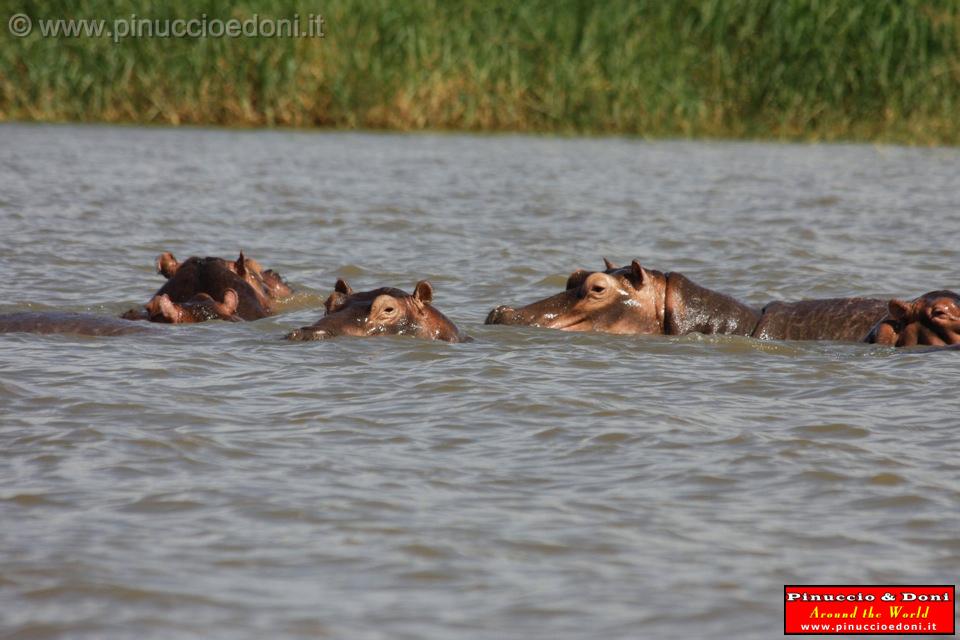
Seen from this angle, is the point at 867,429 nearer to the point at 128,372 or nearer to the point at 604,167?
the point at 128,372

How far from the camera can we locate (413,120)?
68.6ft

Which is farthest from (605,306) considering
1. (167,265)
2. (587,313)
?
(167,265)

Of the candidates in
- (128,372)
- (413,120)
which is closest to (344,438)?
(128,372)

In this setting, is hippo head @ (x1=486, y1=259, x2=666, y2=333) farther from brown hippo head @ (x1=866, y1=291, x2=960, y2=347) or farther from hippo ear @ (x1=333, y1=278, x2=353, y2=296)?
brown hippo head @ (x1=866, y1=291, x2=960, y2=347)

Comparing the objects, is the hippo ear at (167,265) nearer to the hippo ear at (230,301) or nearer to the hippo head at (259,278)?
the hippo head at (259,278)

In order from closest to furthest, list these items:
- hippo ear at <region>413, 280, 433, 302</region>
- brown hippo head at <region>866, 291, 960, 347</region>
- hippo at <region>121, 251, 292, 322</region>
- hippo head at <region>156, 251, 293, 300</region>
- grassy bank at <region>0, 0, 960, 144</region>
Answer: hippo ear at <region>413, 280, 433, 302</region> < brown hippo head at <region>866, 291, 960, 347</region> < hippo at <region>121, 251, 292, 322</region> < hippo head at <region>156, 251, 293, 300</region> < grassy bank at <region>0, 0, 960, 144</region>

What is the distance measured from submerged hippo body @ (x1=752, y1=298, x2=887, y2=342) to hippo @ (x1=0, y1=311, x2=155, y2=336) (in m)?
2.96

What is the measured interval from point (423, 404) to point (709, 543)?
74.6 inches

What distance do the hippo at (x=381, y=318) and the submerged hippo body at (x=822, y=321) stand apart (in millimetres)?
1605

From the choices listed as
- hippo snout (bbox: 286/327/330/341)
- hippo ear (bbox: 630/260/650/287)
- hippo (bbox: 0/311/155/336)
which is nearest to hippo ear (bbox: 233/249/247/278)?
hippo (bbox: 0/311/155/336)

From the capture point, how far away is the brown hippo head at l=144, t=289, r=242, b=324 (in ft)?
24.8

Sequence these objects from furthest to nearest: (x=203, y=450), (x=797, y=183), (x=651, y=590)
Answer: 1. (x=797, y=183)
2. (x=203, y=450)
3. (x=651, y=590)

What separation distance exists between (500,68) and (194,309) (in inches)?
528

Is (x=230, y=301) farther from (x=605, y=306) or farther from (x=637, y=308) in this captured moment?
(x=637, y=308)
